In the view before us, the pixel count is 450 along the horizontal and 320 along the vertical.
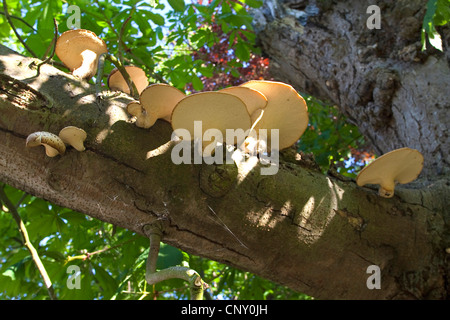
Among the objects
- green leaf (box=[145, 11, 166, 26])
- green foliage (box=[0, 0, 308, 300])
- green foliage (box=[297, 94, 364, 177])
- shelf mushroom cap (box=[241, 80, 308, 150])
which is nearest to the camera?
shelf mushroom cap (box=[241, 80, 308, 150])

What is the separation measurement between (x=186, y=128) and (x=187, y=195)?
0.30m

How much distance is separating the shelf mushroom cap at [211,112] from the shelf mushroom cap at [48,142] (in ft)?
1.54

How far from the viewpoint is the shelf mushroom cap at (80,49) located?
83.0 inches

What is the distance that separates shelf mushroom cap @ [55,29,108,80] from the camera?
2107mm

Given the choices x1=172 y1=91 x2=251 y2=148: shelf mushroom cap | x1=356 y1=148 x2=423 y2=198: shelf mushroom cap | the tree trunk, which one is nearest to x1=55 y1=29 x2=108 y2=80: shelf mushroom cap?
the tree trunk

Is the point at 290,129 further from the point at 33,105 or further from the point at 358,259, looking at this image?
the point at 33,105

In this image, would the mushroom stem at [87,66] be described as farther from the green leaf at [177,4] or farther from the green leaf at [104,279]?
the green leaf at [104,279]

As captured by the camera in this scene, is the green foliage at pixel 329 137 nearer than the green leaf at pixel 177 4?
No

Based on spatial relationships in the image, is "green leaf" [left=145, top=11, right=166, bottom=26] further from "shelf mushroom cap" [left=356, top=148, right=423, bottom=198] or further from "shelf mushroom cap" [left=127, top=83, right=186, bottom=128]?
"shelf mushroom cap" [left=356, top=148, right=423, bottom=198]

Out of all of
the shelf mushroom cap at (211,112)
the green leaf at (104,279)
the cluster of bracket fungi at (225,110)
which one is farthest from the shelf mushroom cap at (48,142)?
the green leaf at (104,279)

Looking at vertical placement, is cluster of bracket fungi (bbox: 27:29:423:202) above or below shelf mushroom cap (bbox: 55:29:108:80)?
below

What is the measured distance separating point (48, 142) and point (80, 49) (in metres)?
0.85

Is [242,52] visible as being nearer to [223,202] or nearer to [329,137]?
[329,137]

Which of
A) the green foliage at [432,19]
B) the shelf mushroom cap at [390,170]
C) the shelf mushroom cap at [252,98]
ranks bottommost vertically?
the shelf mushroom cap at [390,170]
